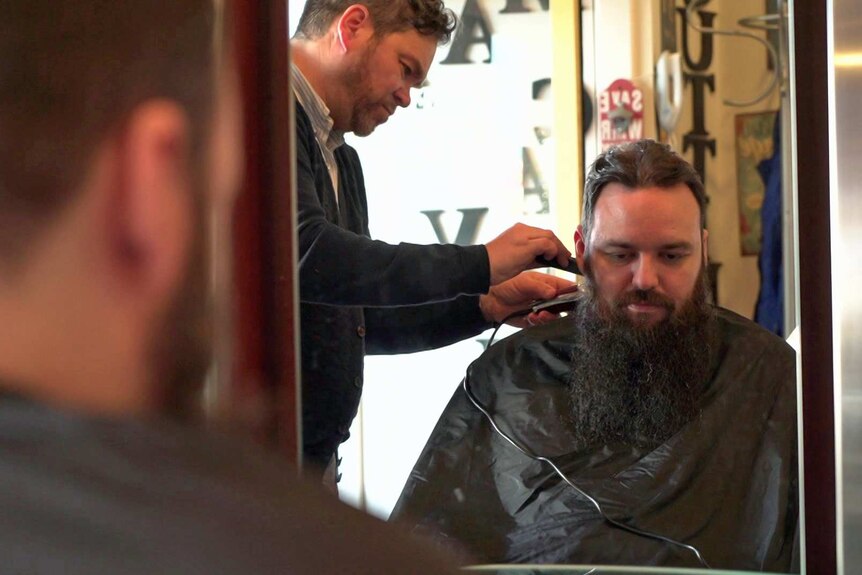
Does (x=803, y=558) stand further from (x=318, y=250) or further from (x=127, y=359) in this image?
(x=127, y=359)

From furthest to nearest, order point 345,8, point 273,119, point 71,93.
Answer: point 345,8
point 273,119
point 71,93

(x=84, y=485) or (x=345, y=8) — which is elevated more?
(x=345, y=8)

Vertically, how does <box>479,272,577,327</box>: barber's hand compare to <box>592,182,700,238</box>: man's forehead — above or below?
below

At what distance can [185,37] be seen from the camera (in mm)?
578

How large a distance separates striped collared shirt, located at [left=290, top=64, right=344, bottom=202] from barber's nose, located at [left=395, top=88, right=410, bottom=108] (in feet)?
0.25

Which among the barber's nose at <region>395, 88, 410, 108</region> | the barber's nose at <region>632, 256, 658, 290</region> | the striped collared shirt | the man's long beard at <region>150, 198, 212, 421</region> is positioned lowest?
the man's long beard at <region>150, 198, 212, 421</region>

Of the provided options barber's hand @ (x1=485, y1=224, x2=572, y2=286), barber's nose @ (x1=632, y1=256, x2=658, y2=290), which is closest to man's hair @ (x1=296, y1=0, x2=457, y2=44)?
barber's hand @ (x1=485, y1=224, x2=572, y2=286)

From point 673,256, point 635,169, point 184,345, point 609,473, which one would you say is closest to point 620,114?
point 635,169

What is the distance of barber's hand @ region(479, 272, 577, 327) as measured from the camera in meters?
1.21

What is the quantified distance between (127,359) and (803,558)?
84 cm

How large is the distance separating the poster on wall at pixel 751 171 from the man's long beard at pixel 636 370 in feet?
0.23

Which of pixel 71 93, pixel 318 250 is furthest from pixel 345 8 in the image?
pixel 71 93

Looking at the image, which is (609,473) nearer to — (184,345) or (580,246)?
(580,246)

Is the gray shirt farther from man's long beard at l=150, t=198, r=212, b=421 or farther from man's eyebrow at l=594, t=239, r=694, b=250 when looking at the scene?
man's eyebrow at l=594, t=239, r=694, b=250
